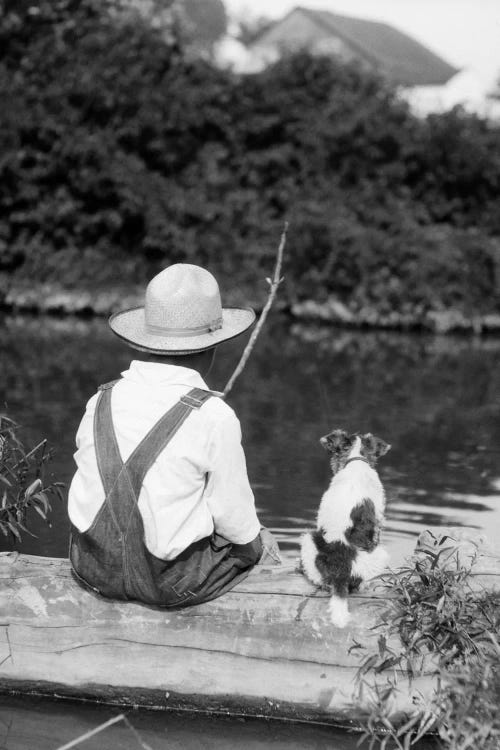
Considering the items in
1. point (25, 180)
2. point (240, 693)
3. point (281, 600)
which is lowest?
point (240, 693)

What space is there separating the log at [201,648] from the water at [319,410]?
0.15m

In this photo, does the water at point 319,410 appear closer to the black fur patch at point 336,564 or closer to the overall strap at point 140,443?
the black fur patch at point 336,564

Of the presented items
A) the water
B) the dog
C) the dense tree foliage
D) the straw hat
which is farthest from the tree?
the dog

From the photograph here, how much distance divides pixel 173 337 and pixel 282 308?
20821mm

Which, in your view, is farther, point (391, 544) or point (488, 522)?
point (488, 522)

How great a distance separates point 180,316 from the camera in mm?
3783

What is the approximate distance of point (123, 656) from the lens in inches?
152

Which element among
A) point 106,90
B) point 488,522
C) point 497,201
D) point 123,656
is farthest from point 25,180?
point 123,656

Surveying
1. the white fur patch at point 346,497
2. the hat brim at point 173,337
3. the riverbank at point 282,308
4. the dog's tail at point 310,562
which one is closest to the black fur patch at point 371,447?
the white fur patch at point 346,497

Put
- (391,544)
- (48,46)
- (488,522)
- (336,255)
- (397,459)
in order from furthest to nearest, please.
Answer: (48,46)
(336,255)
(397,459)
(488,522)
(391,544)

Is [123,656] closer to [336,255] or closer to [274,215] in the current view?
[336,255]

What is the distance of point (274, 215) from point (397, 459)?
17.2m

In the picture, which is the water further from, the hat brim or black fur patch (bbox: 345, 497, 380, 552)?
the hat brim

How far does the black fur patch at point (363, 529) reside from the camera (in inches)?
152
